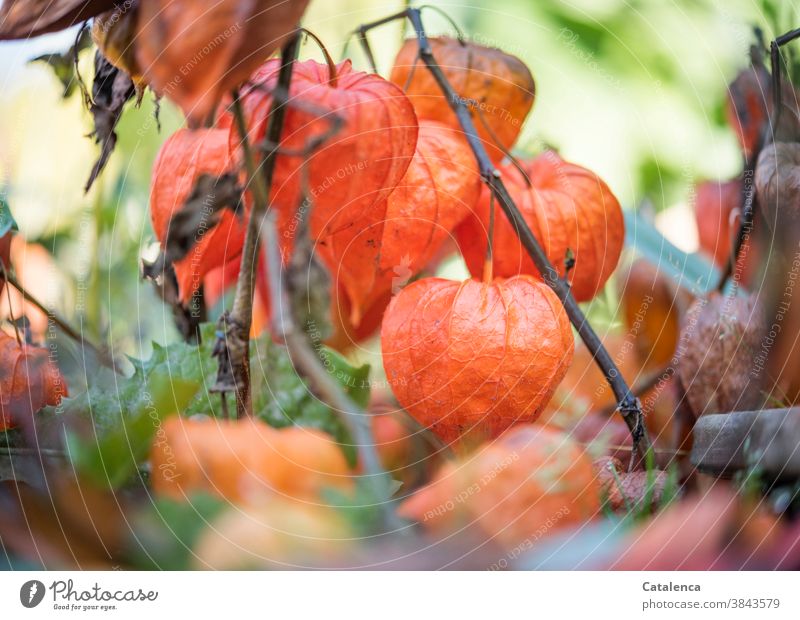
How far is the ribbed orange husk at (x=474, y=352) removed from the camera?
20.0 inches

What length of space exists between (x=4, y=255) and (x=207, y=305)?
13 centimetres

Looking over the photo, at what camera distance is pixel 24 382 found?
1.72 ft

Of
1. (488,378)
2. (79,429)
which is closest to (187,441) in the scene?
(79,429)

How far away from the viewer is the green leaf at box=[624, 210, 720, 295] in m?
0.56

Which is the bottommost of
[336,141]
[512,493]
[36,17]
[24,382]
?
[512,493]

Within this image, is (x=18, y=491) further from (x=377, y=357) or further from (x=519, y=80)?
(x=519, y=80)

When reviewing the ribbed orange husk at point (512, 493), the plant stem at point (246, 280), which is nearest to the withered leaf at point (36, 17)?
the plant stem at point (246, 280)

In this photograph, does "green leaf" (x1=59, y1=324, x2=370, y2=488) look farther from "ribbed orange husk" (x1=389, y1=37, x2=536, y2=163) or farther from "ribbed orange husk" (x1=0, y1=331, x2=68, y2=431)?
"ribbed orange husk" (x1=389, y1=37, x2=536, y2=163)

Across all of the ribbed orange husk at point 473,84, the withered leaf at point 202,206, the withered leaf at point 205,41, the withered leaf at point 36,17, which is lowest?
the withered leaf at point 202,206

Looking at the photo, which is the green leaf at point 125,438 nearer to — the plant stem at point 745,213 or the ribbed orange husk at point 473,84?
the ribbed orange husk at point 473,84

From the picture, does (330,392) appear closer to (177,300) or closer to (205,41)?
(177,300)

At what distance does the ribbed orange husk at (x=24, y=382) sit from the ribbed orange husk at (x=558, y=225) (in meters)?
0.25

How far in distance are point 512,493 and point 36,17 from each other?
0.40 metres

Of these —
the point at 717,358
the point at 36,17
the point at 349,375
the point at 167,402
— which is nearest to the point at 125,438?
the point at 167,402
